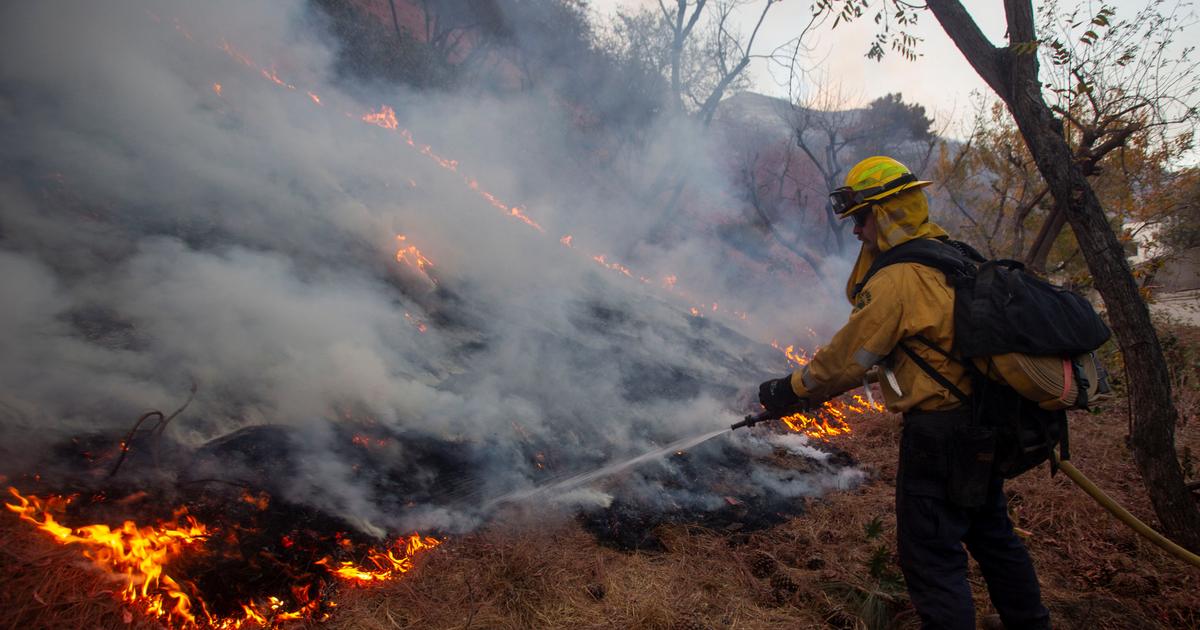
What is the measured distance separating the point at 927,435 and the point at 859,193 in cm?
106

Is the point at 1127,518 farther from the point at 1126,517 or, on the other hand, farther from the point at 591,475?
the point at 591,475

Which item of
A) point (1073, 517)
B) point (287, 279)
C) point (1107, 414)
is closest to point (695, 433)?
point (1073, 517)

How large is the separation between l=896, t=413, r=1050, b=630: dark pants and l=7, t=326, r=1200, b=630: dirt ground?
510 mm

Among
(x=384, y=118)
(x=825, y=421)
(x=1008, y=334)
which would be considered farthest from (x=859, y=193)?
(x=384, y=118)

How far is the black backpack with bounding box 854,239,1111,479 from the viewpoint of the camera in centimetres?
202

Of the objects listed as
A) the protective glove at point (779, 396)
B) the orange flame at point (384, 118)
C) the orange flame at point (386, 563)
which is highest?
the protective glove at point (779, 396)

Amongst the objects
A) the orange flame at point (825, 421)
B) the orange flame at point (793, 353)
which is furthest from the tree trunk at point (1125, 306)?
the orange flame at point (793, 353)

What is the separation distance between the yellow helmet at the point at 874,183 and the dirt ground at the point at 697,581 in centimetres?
183

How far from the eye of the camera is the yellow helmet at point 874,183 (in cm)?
245

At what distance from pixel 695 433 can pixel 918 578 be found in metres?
2.84

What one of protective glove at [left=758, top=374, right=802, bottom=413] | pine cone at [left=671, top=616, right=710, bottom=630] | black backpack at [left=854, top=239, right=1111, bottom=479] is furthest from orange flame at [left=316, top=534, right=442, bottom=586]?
black backpack at [left=854, top=239, right=1111, bottom=479]

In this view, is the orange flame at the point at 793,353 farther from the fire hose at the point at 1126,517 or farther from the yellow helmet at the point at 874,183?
the yellow helmet at the point at 874,183

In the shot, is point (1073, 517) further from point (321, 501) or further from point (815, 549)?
point (321, 501)

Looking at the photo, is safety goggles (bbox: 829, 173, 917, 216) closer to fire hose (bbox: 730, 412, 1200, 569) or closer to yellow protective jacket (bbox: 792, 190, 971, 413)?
yellow protective jacket (bbox: 792, 190, 971, 413)
